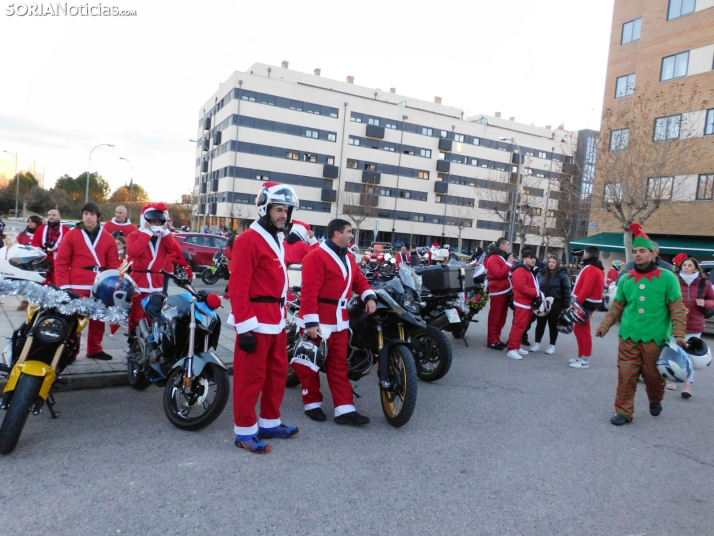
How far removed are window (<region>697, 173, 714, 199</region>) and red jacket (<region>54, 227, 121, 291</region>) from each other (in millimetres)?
26773

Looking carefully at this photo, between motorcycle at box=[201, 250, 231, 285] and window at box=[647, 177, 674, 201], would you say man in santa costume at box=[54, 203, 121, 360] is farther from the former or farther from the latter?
window at box=[647, 177, 674, 201]

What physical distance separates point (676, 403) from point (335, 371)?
14.1 ft

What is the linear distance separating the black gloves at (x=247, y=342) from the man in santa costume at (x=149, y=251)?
8.91 feet

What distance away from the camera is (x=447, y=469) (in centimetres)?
377

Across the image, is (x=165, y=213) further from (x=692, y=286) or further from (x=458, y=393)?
(x=692, y=286)

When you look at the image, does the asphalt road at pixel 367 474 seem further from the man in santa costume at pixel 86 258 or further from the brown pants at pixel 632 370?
the man in santa costume at pixel 86 258

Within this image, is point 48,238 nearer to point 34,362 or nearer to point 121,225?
point 121,225

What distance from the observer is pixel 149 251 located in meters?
6.31

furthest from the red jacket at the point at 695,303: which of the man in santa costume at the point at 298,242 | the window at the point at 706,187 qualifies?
the window at the point at 706,187

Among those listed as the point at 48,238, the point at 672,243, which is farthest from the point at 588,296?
the point at 672,243

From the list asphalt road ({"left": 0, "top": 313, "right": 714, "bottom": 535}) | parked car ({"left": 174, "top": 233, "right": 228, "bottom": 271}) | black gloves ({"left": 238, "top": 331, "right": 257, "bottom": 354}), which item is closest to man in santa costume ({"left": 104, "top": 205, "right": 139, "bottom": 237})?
asphalt road ({"left": 0, "top": 313, "right": 714, "bottom": 535})

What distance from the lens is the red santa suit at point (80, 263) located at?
18.4 ft

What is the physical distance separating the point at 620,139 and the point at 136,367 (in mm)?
23869

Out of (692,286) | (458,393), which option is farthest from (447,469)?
(692,286)
